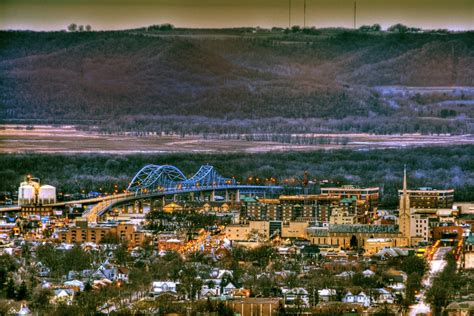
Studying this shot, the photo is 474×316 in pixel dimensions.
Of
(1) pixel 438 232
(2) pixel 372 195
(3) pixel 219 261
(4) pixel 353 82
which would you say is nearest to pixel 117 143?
(4) pixel 353 82

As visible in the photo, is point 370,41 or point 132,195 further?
point 370,41

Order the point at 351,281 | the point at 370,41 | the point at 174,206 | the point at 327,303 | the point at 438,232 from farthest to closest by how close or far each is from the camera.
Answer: the point at 370,41, the point at 174,206, the point at 438,232, the point at 351,281, the point at 327,303

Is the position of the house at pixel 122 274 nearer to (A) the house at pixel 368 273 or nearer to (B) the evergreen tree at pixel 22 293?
(B) the evergreen tree at pixel 22 293

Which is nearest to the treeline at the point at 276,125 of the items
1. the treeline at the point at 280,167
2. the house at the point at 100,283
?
the treeline at the point at 280,167

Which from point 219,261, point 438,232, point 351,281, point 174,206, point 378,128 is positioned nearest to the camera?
point 351,281

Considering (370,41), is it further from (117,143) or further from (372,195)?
(372,195)

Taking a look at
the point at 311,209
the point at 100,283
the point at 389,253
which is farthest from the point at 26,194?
the point at 100,283

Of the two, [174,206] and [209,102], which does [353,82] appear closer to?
[209,102]
